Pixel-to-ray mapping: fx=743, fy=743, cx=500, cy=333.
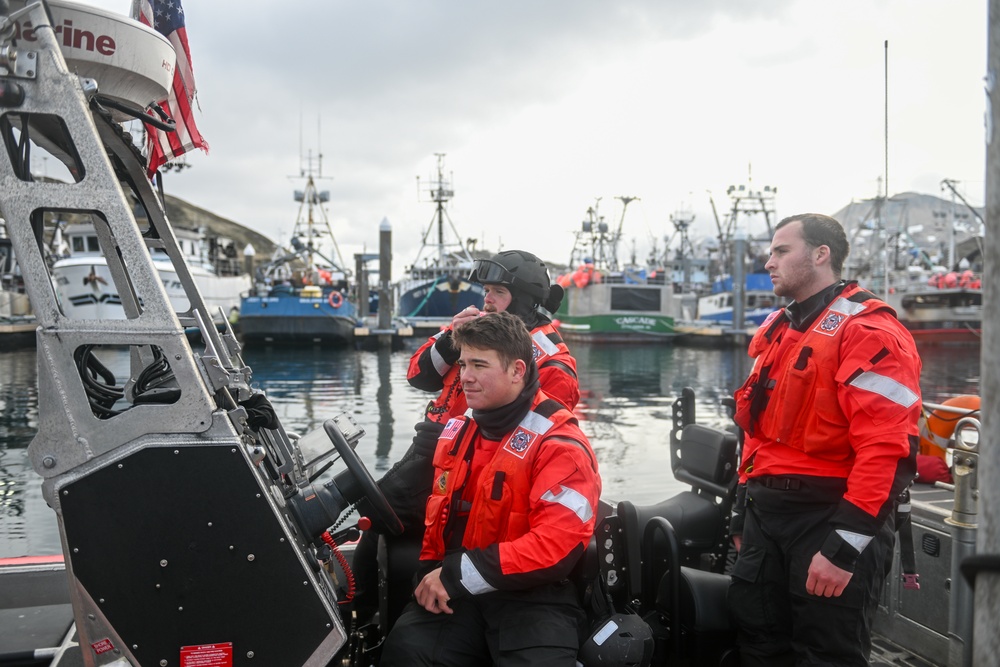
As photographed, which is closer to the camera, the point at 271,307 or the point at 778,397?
the point at 778,397

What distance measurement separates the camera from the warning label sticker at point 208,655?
1977 millimetres

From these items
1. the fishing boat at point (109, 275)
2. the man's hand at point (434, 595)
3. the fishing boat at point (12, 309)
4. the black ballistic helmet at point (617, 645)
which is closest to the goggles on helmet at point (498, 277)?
the man's hand at point (434, 595)

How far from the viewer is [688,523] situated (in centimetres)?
359

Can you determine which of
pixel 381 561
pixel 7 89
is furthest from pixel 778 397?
pixel 7 89

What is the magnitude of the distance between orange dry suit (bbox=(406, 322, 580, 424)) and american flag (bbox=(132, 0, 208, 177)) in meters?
1.22

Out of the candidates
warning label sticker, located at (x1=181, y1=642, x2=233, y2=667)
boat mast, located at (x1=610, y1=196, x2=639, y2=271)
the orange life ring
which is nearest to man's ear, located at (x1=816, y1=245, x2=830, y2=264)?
the orange life ring

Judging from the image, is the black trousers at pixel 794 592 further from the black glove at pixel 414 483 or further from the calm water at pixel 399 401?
the calm water at pixel 399 401

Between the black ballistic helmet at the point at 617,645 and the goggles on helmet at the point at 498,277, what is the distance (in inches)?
56.3

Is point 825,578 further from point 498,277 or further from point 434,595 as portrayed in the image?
point 498,277

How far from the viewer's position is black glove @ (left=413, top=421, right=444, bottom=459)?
290 cm

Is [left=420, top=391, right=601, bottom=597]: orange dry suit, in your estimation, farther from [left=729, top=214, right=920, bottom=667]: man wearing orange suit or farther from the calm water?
the calm water

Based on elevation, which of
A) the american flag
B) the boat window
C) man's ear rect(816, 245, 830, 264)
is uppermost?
the american flag

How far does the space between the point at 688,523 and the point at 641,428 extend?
27.6 feet

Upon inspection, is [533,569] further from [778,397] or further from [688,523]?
[688,523]
